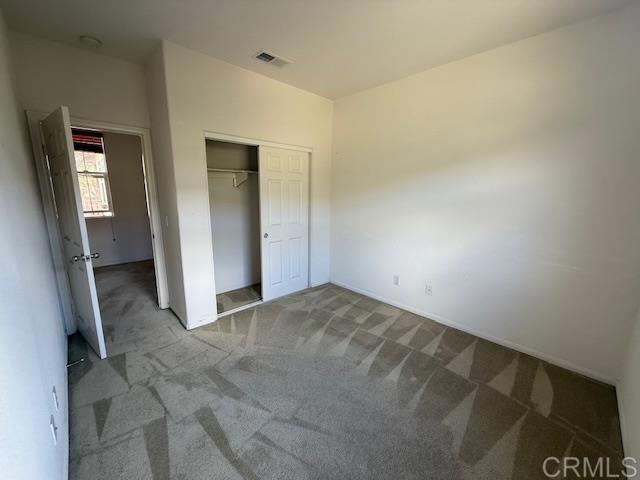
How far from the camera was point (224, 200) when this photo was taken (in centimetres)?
371

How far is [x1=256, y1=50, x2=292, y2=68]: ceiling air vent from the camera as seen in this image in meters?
2.56

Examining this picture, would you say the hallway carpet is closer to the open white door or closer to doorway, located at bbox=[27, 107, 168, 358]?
the open white door

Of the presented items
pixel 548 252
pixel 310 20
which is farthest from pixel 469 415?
pixel 310 20

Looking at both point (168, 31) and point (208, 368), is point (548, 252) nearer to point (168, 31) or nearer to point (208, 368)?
point (208, 368)

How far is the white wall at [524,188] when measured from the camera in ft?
6.56

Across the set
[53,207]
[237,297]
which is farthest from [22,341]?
[237,297]

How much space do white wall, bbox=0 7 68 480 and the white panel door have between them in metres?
2.03

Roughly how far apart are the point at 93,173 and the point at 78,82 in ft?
10.2

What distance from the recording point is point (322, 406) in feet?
6.34

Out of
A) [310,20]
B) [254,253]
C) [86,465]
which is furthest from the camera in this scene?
[254,253]

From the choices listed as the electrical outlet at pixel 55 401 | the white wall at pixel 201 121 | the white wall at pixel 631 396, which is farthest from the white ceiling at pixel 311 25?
the electrical outlet at pixel 55 401

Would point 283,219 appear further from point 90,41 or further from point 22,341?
point 22,341

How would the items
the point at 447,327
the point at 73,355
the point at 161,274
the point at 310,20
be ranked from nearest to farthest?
the point at 310,20 < the point at 73,355 < the point at 447,327 < the point at 161,274

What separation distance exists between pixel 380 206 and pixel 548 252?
5.68 ft
